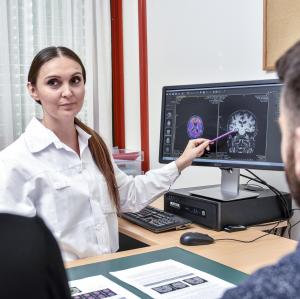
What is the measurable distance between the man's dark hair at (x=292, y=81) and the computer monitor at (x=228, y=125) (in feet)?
3.32

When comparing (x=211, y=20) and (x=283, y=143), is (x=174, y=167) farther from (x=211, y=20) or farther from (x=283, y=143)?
(x=283, y=143)

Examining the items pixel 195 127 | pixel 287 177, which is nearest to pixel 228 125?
pixel 195 127

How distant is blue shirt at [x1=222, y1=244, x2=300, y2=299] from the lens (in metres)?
0.56

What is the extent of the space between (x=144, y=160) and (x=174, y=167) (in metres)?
1.09

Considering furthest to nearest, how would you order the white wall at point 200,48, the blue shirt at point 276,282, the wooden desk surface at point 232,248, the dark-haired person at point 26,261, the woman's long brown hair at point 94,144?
1. the white wall at point 200,48
2. the woman's long brown hair at point 94,144
3. the wooden desk surface at point 232,248
4. the blue shirt at point 276,282
5. the dark-haired person at point 26,261

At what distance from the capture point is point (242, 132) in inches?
70.3

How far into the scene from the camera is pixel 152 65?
2908 millimetres

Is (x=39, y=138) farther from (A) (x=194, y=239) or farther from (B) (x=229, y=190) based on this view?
(B) (x=229, y=190)

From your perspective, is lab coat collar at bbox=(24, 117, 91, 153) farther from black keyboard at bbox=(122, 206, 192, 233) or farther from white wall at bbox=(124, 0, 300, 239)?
white wall at bbox=(124, 0, 300, 239)

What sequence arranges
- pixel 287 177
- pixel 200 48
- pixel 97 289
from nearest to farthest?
pixel 287 177
pixel 97 289
pixel 200 48

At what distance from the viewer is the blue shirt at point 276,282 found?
56 cm

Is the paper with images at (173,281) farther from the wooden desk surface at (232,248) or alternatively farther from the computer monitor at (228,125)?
the computer monitor at (228,125)

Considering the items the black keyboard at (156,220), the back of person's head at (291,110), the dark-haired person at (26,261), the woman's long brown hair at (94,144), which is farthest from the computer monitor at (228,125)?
the dark-haired person at (26,261)

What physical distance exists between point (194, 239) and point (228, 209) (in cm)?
26
